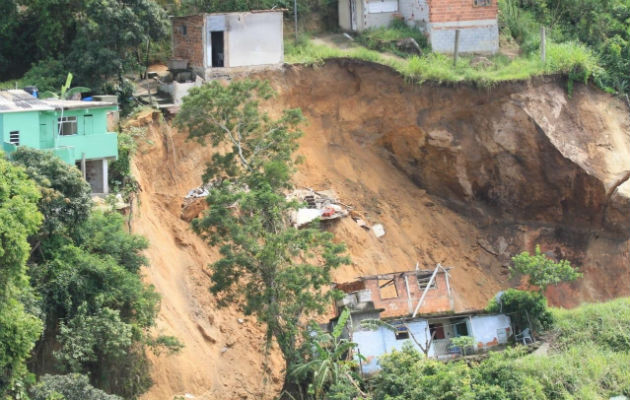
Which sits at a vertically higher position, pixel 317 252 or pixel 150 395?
pixel 317 252

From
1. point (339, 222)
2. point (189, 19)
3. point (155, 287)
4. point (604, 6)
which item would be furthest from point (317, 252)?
point (604, 6)

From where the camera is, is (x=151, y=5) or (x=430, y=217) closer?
(x=151, y=5)

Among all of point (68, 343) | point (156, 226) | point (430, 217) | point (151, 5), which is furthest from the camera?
point (430, 217)

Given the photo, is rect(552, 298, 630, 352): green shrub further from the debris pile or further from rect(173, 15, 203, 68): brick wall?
rect(173, 15, 203, 68): brick wall

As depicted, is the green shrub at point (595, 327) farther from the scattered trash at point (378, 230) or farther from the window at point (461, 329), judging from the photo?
the scattered trash at point (378, 230)

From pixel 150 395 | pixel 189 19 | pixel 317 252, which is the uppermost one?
pixel 189 19

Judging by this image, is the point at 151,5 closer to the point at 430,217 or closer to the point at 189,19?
the point at 189,19

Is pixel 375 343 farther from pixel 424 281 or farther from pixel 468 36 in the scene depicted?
pixel 468 36

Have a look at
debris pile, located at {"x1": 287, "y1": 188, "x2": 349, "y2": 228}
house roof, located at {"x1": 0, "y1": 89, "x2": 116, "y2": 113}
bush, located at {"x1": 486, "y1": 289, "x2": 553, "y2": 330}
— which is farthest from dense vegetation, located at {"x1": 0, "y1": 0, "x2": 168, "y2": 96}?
bush, located at {"x1": 486, "y1": 289, "x2": 553, "y2": 330}
